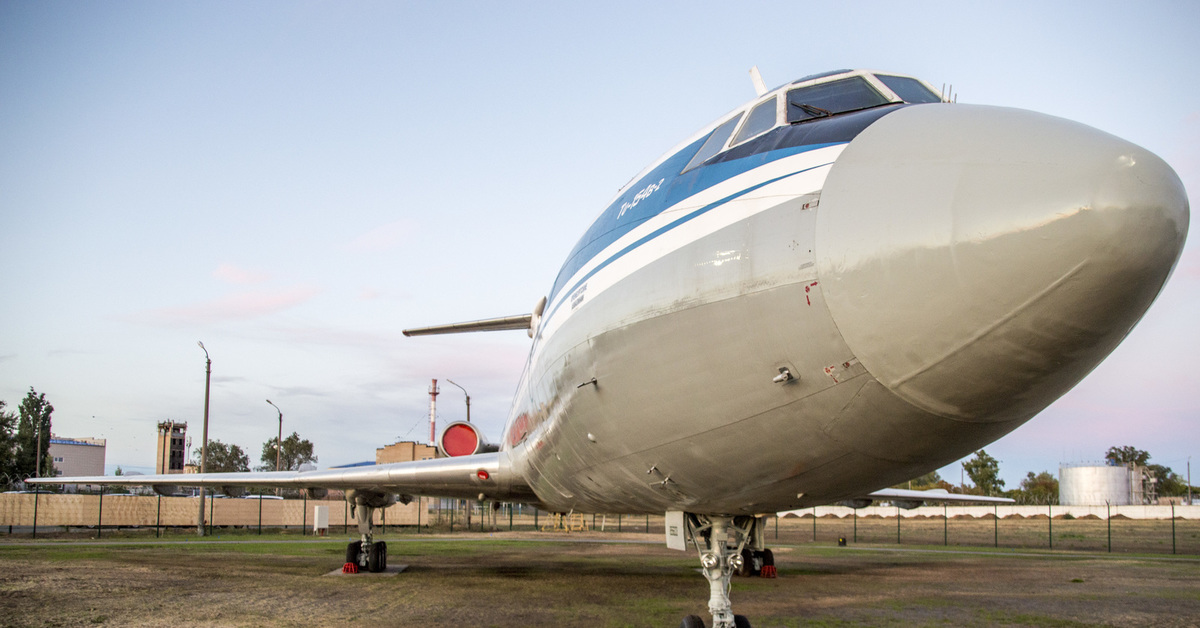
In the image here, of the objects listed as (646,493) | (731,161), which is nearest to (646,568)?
(646,493)

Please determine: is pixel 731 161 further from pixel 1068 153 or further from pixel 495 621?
pixel 495 621

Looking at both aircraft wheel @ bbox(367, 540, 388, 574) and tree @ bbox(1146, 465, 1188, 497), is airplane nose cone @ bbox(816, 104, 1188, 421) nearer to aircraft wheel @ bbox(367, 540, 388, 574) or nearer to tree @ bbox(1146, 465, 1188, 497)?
aircraft wheel @ bbox(367, 540, 388, 574)

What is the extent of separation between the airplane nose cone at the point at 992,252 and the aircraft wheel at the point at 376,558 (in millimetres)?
13453

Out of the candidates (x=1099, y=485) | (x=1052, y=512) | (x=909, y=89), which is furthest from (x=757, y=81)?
(x=1099, y=485)

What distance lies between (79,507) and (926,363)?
34.7 metres

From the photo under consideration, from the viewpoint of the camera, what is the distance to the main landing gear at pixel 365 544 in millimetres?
14719

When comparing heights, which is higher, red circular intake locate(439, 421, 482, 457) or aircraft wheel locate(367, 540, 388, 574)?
red circular intake locate(439, 421, 482, 457)

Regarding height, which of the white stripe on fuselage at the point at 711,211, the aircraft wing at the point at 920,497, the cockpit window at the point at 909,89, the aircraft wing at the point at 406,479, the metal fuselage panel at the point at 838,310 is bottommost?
the aircraft wing at the point at 920,497

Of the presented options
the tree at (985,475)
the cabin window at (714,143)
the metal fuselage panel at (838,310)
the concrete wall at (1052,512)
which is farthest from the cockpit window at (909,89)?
the tree at (985,475)

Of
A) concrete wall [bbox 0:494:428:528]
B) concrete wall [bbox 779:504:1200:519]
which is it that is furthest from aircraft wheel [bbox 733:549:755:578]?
concrete wall [bbox 779:504:1200:519]

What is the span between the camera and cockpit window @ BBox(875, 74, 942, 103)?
507 cm

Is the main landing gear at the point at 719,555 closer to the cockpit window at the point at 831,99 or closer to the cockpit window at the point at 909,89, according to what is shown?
the cockpit window at the point at 831,99

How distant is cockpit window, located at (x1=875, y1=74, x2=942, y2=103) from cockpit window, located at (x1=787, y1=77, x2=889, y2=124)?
17 cm

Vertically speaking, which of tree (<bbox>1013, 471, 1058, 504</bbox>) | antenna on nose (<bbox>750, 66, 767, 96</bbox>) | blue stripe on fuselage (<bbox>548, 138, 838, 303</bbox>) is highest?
antenna on nose (<bbox>750, 66, 767, 96</bbox>)
